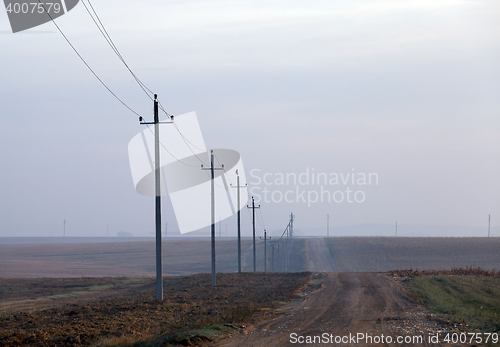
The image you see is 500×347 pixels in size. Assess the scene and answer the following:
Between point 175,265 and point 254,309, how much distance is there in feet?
289

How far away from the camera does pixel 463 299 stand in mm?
26391

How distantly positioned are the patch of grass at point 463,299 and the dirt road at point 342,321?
940 millimetres

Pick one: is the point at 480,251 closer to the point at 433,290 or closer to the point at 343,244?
the point at 343,244

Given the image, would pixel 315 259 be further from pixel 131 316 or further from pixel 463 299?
pixel 131 316

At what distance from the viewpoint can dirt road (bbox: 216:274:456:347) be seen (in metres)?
14.8

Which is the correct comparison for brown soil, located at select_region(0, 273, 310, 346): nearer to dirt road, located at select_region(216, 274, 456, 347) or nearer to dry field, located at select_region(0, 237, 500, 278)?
dirt road, located at select_region(216, 274, 456, 347)

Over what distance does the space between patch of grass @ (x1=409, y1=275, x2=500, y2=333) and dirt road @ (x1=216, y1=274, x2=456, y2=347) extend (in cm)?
94

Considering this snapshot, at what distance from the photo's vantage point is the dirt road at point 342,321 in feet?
48.5

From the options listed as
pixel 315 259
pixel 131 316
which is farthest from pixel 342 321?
pixel 315 259

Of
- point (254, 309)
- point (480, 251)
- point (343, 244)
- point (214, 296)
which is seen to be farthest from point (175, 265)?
point (254, 309)

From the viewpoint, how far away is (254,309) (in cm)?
2147

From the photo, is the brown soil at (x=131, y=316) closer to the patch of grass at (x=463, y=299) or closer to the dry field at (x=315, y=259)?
the patch of grass at (x=463, y=299)

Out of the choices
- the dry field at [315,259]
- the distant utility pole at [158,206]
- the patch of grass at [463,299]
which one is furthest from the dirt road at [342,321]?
the dry field at [315,259]

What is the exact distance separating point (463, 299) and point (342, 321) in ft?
36.8
